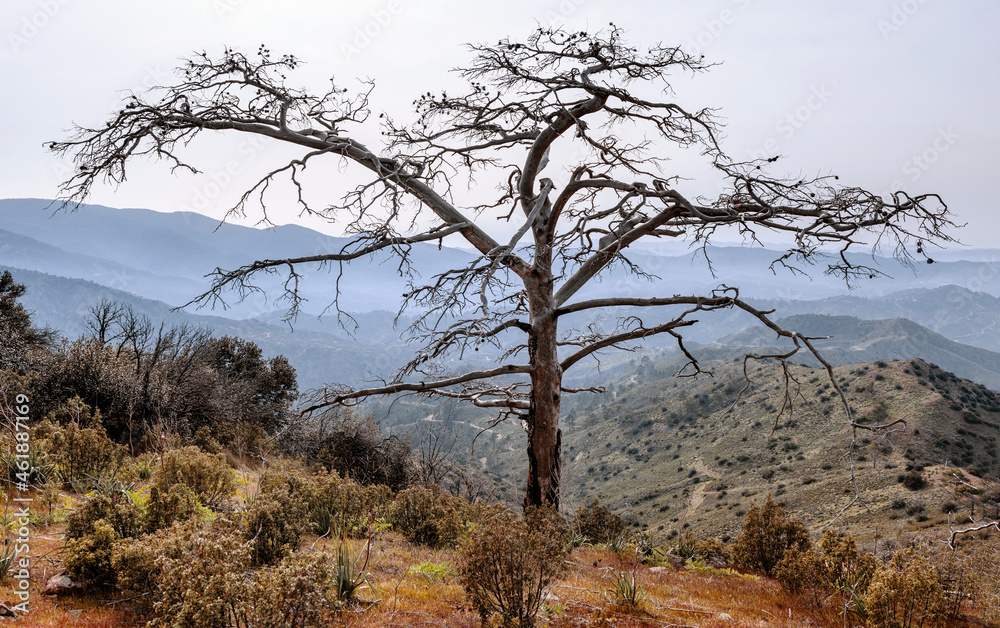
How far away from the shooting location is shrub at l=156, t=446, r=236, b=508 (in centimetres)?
591

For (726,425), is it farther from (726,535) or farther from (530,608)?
(530,608)

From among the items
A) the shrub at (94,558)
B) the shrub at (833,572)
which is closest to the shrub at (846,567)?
the shrub at (833,572)

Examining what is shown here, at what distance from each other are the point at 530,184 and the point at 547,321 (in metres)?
2.10

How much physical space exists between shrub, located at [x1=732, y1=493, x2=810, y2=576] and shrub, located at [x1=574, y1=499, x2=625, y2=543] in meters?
2.27

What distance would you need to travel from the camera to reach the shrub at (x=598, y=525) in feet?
32.2

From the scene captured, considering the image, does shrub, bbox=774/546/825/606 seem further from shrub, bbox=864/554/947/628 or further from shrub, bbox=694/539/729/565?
shrub, bbox=694/539/729/565

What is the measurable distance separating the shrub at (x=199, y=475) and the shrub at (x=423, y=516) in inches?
99.9

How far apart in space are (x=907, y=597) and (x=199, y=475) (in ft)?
24.1

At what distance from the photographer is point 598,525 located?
1000 cm

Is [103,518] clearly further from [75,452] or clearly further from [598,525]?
[598,525]

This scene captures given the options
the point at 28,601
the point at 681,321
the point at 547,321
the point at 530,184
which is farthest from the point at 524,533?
the point at 530,184

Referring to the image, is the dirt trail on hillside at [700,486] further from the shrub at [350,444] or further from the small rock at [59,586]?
the small rock at [59,586]

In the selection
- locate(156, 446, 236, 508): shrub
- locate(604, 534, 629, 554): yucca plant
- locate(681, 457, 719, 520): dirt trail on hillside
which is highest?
locate(156, 446, 236, 508): shrub

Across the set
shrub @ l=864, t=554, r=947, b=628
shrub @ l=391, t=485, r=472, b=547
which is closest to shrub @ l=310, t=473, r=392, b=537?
shrub @ l=391, t=485, r=472, b=547
